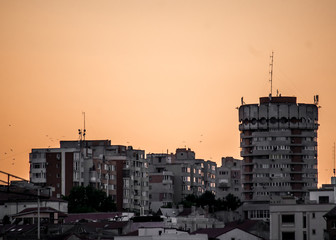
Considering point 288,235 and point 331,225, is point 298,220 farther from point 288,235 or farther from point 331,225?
point 331,225

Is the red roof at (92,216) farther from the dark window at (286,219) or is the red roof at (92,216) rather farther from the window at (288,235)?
the window at (288,235)

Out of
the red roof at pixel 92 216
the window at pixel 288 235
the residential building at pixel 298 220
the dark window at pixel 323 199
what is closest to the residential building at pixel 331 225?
the residential building at pixel 298 220

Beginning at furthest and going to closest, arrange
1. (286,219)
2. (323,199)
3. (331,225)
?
(323,199), (286,219), (331,225)

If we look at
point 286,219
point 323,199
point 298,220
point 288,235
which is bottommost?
point 288,235

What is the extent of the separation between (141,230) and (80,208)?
72.8 m

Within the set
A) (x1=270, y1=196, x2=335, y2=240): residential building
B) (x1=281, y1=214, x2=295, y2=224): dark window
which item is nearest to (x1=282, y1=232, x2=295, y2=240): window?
(x1=270, y1=196, x2=335, y2=240): residential building

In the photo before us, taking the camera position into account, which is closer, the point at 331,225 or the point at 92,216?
the point at 331,225

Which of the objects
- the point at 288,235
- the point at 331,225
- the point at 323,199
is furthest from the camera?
the point at 323,199

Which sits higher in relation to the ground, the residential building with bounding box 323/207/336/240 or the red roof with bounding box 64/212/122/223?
the red roof with bounding box 64/212/122/223

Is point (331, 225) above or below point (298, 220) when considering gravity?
below

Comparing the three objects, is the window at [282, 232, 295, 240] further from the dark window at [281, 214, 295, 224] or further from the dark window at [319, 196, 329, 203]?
the dark window at [319, 196, 329, 203]

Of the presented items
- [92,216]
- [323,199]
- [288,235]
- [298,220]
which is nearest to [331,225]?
[298,220]

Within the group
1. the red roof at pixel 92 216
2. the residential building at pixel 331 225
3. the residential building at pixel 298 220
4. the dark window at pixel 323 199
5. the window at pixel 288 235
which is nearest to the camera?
the residential building at pixel 331 225

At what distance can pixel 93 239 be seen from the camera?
115m
